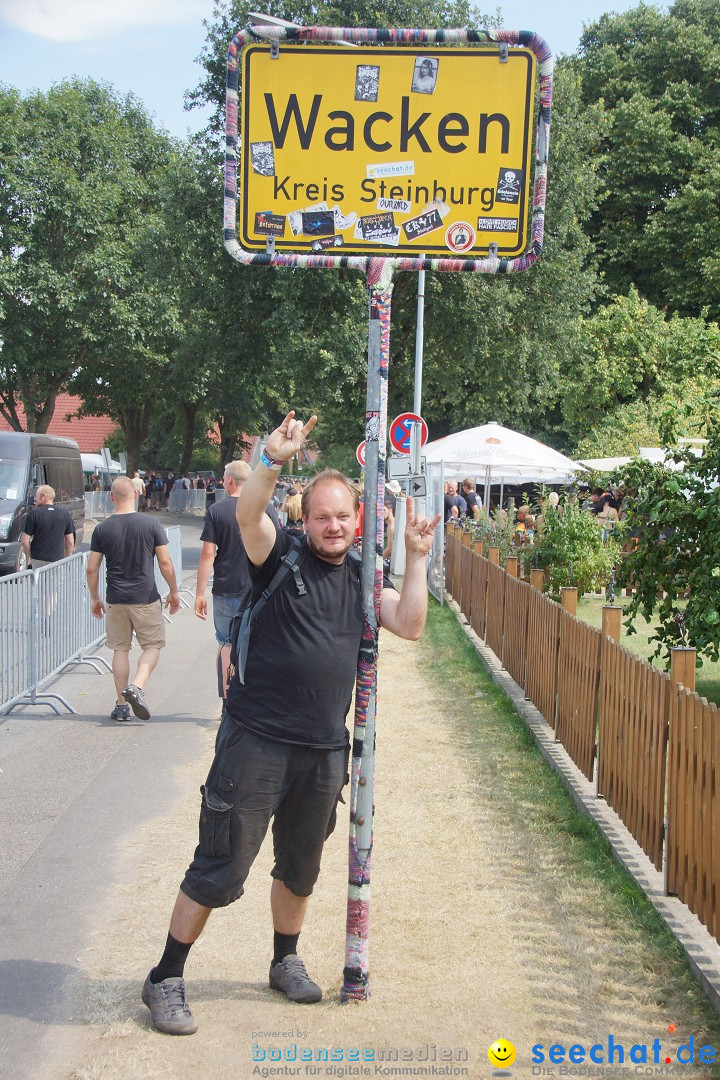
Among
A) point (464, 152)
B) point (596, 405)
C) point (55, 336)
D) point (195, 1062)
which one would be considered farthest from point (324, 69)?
point (55, 336)

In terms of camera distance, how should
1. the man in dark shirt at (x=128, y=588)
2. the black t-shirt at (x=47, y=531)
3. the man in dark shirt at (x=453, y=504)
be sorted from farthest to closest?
the man in dark shirt at (x=453, y=504) < the black t-shirt at (x=47, y=531) < the man in dark shirt at (x=128, y=588)

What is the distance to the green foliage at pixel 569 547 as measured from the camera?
14.9 metres

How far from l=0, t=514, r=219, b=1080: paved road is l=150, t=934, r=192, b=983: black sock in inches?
14.5

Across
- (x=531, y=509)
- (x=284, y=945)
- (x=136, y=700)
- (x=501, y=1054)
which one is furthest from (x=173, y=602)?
(x=531, y=509)

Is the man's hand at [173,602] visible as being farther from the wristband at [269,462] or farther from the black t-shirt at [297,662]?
the wristband at [269,462]

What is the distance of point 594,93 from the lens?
1439 inches

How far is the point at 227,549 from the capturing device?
7.96 meters

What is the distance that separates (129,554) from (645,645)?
6790 millimetres

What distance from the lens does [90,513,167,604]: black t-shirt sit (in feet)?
28.0

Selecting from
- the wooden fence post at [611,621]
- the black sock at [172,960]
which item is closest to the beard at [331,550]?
the black sock at [172,960]

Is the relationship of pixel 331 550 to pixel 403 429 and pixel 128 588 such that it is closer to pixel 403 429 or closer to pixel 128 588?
pixel 128 588

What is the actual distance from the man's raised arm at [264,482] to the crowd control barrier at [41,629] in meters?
5.50

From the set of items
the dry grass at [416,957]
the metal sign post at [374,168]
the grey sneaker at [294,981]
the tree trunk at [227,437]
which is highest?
the tree trunk at [227,437]

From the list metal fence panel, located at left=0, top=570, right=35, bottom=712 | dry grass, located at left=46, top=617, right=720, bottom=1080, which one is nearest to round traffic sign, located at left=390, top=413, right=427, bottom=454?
metal fence panel, located at left=0, top=570, right=35, bottom=712
